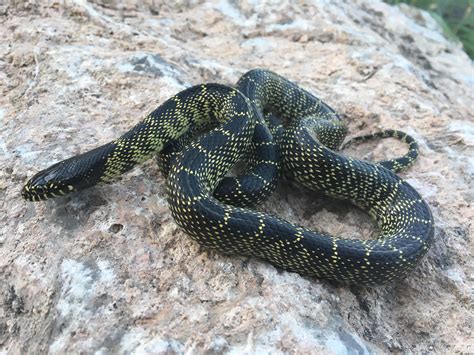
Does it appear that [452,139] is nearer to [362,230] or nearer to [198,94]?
[362,230]

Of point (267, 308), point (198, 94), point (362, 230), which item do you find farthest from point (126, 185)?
point (362, 230)

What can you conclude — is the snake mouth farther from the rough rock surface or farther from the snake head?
the rough rock surface

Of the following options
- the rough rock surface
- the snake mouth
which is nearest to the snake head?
the snake mouth

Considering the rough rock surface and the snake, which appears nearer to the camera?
the rough rock surface

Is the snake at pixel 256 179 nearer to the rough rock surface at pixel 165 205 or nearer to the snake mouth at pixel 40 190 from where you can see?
the snake mouth at pixel 40 190

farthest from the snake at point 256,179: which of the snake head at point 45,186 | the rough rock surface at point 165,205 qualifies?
the rough rock surface at point 165,205

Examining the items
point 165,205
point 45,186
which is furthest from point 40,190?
point 165,205
